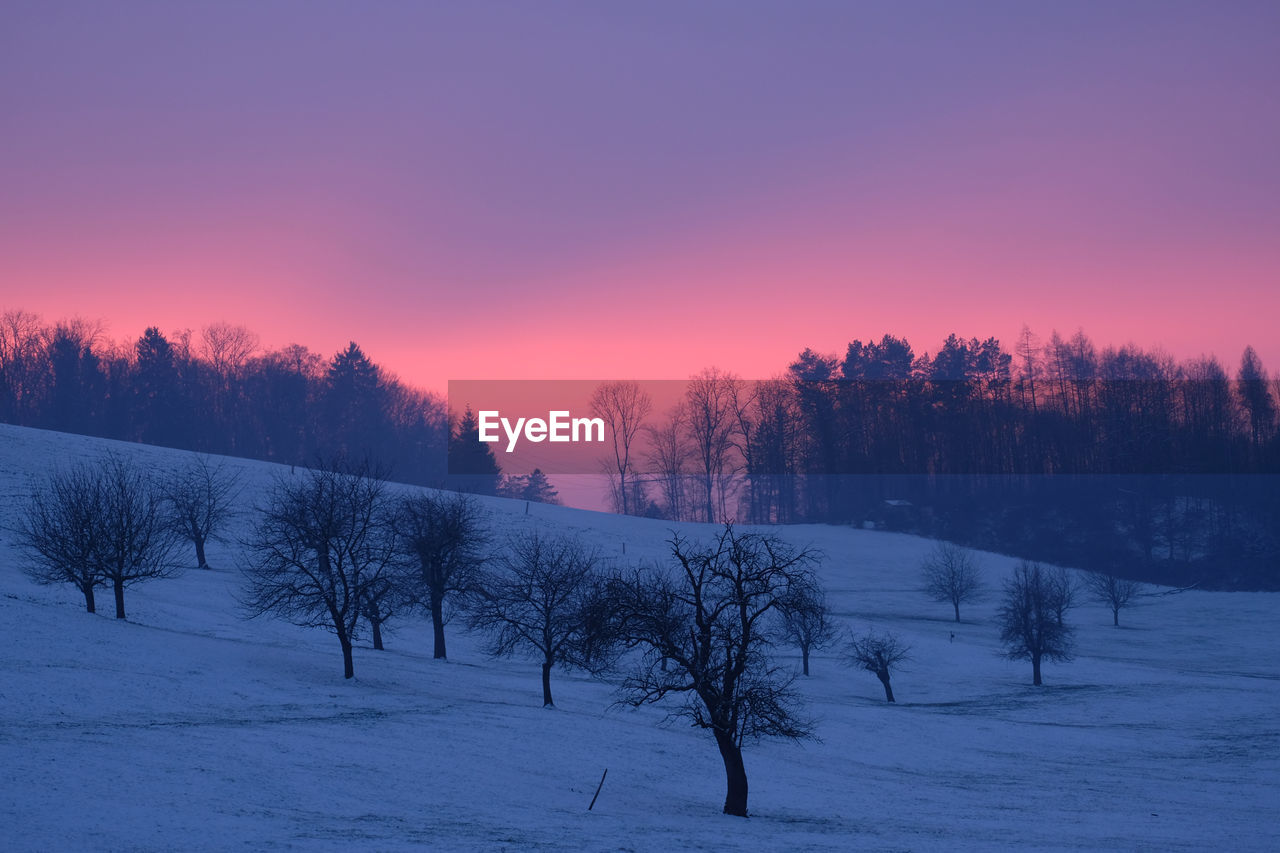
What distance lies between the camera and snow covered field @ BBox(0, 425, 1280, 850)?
18641 millimetres

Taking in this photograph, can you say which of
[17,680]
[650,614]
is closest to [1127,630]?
[650,614]

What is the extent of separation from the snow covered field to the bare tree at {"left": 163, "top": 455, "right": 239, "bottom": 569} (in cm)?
385

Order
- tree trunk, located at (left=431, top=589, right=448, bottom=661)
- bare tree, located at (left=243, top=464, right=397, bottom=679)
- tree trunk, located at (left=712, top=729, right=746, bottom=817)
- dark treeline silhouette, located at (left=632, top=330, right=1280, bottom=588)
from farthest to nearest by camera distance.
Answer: dark treeline silhouette, located at (left=632, top=330, right=1280, bottom=588) → tree trunk, located at (left=431, top=589, right=448, bottom=661) → bare tree, located at (left=243, top=464, right=397, bottom=679) → tree trunk, located at (left=712, top=729, right=746, bottom=817)

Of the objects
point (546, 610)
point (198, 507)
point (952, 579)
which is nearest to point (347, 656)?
point (546, 610)

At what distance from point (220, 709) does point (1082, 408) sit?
115 metres

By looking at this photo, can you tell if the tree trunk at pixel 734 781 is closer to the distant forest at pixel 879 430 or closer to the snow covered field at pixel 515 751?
the snow covered field at pixel 515 751

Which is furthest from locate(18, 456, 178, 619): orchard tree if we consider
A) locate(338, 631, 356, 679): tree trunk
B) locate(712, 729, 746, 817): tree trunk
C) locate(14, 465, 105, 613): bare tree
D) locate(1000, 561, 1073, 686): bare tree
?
locate(1000, 561, 1073, 686): bare tree

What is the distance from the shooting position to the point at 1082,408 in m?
117

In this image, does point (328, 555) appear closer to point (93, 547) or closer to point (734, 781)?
point (93, 547)

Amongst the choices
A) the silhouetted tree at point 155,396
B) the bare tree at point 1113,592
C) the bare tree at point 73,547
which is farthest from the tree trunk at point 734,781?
the silhouetted tree at point 155,396

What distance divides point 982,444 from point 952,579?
48.8m

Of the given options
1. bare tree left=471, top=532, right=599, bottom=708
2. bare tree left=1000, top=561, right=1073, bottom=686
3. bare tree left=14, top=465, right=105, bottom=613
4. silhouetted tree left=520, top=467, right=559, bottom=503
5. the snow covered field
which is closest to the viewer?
the snow covered field

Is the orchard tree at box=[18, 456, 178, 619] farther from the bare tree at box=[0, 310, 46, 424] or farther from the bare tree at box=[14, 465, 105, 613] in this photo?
the bare tree at box=[0, 310, 46, 424]

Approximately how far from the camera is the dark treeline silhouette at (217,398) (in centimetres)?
11038
